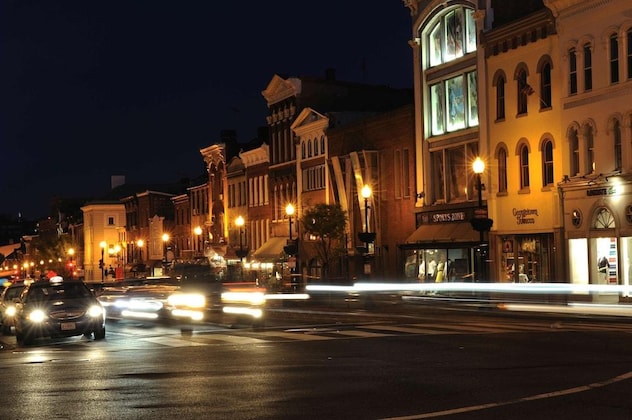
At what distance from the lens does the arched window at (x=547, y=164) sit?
46.8 m

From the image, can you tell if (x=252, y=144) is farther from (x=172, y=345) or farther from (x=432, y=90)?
(x=172, y=345)

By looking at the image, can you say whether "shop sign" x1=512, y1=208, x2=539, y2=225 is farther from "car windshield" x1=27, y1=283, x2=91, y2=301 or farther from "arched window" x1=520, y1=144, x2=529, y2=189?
"car windshield" x1=27, y1=283, x2=91, y2=301

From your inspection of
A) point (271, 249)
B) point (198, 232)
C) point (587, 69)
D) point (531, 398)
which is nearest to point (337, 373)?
point (531, 398)

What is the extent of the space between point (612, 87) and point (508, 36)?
7809mm

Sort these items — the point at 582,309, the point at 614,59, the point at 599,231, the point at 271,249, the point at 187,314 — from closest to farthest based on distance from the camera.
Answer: the point at 582,309 → the point at 187,314 → the point at 614,59 → the point at 599,231 → the point at 271,249

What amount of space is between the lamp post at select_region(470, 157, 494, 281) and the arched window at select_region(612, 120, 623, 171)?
5231 millimetres

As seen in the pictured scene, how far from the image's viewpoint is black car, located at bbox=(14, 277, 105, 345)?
25438mm

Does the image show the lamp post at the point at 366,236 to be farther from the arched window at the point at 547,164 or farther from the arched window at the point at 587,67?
the arched window at the point at 587,67

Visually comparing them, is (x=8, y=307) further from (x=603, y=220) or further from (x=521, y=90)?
(x=521, y=90)

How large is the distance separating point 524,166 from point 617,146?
267 inches

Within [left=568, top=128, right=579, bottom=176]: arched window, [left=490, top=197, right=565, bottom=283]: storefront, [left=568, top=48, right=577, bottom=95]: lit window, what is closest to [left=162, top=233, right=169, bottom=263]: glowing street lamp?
[left=490, top=197, right=565, bottom=283]: storefront

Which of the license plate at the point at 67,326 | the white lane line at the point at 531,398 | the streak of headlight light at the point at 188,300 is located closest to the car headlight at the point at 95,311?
the license plate at the point at 67,326

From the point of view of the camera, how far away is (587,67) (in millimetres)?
43656

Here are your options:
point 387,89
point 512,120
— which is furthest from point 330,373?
point 387,89
